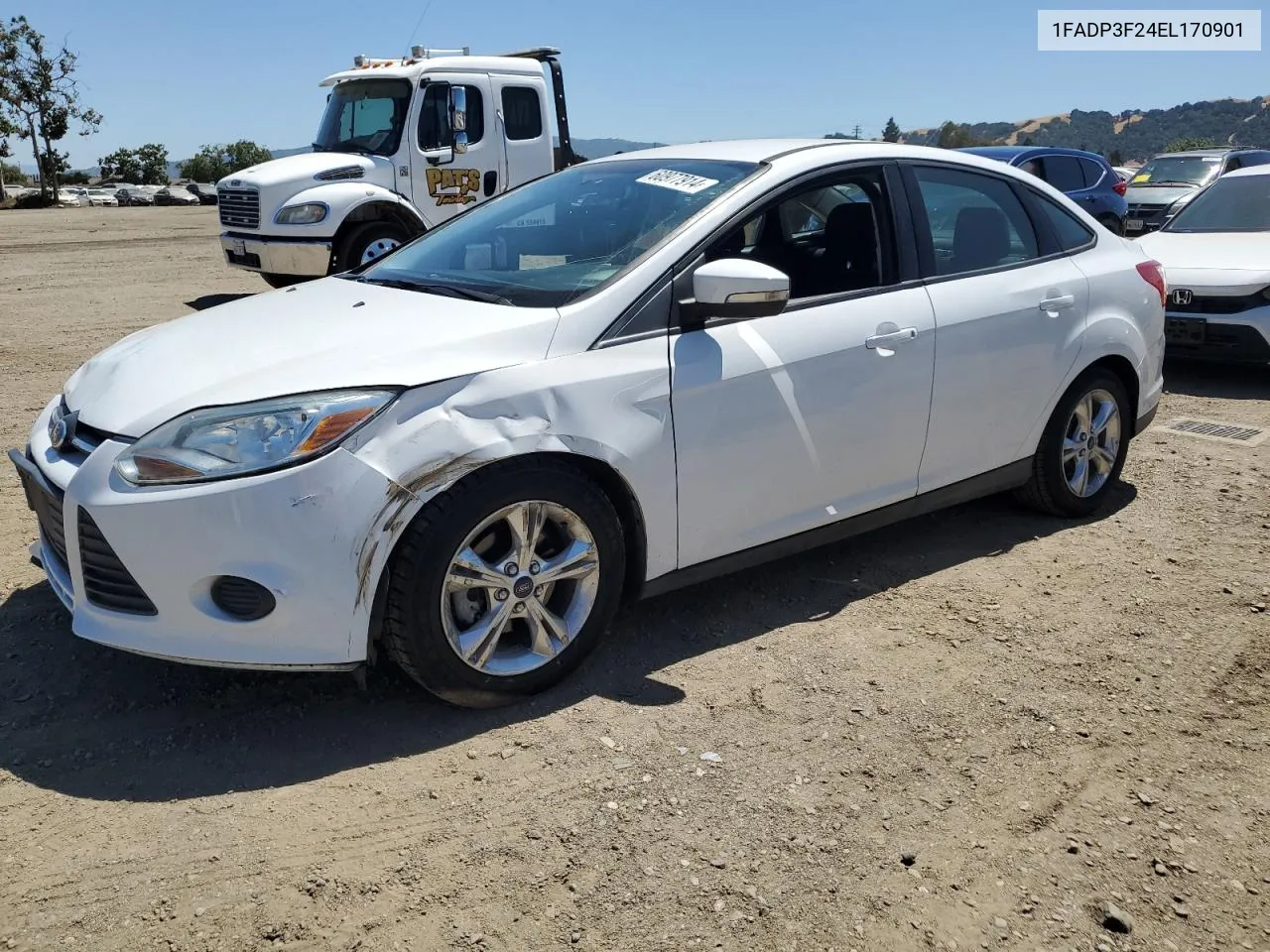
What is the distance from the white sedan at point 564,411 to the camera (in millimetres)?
2855

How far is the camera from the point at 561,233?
386cm

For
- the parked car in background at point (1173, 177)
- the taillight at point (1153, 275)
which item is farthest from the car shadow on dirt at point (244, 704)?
the parked car in background at point (1173, 177)

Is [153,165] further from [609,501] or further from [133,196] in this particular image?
[609,501]

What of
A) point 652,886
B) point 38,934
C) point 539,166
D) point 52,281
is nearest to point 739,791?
point 652,886

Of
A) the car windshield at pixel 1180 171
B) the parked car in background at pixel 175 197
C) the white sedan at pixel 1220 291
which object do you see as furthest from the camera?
the parked car in background at pixel 175 197

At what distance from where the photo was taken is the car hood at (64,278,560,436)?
296 cm

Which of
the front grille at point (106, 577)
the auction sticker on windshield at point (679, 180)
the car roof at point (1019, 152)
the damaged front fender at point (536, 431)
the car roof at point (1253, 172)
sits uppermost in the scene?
the car roof at point (1019, 152)

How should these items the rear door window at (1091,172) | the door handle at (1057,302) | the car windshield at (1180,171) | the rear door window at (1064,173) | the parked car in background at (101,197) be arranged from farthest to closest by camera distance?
the parked car in background at (101,197)
the car windshield at (1180,171)
the rear door window at (1091,172)
the rear door window at (1064,173)
the door handle at (1057,302)

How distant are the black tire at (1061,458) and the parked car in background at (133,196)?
158 feet

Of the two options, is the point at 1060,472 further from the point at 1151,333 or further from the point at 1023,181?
the point at 1023,181

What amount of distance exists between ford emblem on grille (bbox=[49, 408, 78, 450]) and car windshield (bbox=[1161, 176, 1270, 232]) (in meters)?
8.84

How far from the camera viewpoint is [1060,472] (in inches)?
187

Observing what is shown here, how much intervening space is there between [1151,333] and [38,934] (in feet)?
15.8

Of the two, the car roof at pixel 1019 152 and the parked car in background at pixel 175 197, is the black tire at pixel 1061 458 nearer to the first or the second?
the car roof at pixel 1019 152
